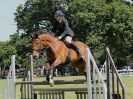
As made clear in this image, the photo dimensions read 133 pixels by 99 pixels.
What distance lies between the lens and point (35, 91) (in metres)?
11.4

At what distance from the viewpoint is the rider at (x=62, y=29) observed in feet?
33.5

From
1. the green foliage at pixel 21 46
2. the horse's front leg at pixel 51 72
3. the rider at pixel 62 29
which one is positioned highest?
the green foliage at pixel 21 46

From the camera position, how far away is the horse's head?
970cm

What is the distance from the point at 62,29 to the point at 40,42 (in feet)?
2.45

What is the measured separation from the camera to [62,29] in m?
10.5

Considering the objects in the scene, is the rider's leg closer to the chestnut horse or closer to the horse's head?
the chestnut horse

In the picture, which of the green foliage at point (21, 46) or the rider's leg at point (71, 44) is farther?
the green foliage at point (21, 46)

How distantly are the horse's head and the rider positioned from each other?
24 cm

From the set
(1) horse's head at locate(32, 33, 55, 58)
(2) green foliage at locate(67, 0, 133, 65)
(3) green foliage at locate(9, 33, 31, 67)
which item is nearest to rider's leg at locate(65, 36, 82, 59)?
(1) horse's head at locate(32, 33, 55, 58)

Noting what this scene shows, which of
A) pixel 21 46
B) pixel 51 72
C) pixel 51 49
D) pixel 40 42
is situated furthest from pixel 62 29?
pixel 21 46

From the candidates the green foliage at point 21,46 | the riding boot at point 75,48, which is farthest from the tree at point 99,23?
the riding boot at point 75,48

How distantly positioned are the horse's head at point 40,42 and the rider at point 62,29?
245mm

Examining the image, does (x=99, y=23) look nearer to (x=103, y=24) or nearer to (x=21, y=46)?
(x=103, y=24)

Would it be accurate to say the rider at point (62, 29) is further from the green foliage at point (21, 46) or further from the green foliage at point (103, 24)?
the green foliage at point (21, 46)
